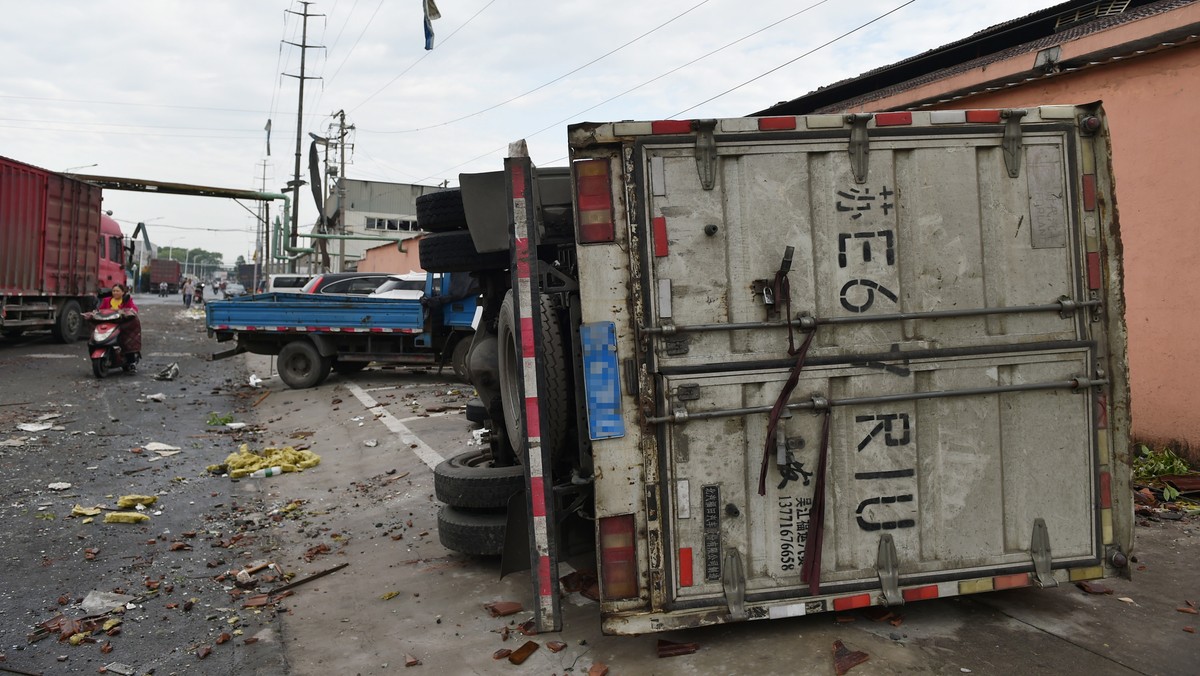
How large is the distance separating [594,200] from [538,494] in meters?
1.37

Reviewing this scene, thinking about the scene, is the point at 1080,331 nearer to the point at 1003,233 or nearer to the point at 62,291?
the point at 1003,233

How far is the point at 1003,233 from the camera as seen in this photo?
378cm

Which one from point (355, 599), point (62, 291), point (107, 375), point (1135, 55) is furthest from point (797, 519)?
point (62, 291)

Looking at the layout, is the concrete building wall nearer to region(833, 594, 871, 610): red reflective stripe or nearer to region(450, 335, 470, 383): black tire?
region(833, 594, 871, 610): red reflective stripe

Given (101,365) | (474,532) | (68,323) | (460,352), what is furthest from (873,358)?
(68,323)

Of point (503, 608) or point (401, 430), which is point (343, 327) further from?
point (503, 608)

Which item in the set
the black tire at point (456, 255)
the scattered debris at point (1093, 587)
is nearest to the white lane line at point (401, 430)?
the black tire at point (456, 255)

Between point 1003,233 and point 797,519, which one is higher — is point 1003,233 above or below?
above

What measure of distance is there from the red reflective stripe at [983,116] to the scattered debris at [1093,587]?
2.47 metres

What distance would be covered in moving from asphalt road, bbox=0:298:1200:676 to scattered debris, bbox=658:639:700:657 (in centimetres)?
3

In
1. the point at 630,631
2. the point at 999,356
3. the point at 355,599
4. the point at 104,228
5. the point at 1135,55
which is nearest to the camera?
the point at 630,631

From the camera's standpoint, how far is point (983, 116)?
376 centimetres

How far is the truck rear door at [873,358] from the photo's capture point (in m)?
3.57

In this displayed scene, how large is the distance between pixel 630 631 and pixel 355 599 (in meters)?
1.96
